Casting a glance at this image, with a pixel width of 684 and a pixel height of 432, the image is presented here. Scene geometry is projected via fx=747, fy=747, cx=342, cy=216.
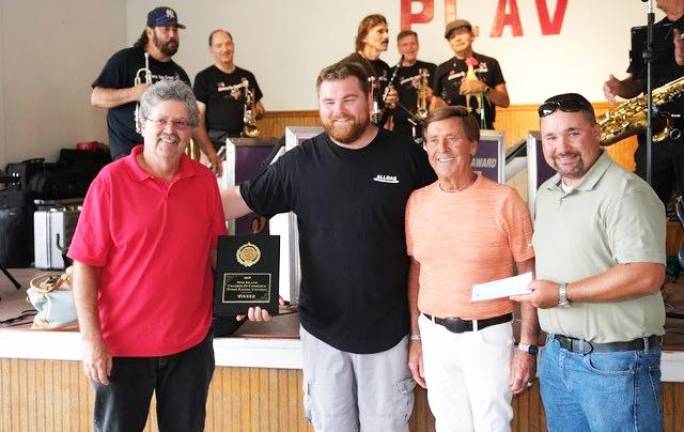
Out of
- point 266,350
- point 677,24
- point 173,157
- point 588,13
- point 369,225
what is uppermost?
point 588,13

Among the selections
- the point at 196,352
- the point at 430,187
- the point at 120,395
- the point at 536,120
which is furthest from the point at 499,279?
the point at 536,120

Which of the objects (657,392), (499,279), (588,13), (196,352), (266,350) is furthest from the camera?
(588,13)

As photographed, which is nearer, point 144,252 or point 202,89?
point 144,252

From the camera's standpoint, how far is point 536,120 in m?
9.02

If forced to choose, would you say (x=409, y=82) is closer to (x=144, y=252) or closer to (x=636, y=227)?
(x=144, y=252)

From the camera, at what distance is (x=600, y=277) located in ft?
6.91

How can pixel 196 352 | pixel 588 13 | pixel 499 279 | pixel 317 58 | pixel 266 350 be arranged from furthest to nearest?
pixel 317 58
pixel 588 13
pixel 266 350
pixel 196 352
pixel 499 279

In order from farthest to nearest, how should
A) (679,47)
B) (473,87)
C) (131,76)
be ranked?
(473,87)
(131,76)
(679,47)

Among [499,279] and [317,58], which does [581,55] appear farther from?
[499,279]

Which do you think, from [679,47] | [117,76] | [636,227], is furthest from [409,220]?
[117,76]

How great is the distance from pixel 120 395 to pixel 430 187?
4.05 feet

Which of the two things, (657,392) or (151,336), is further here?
(151,336)

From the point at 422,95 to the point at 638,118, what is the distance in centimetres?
239

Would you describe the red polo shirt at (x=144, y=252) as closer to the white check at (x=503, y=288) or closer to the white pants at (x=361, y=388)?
the white pants at (x=361, y=388)
